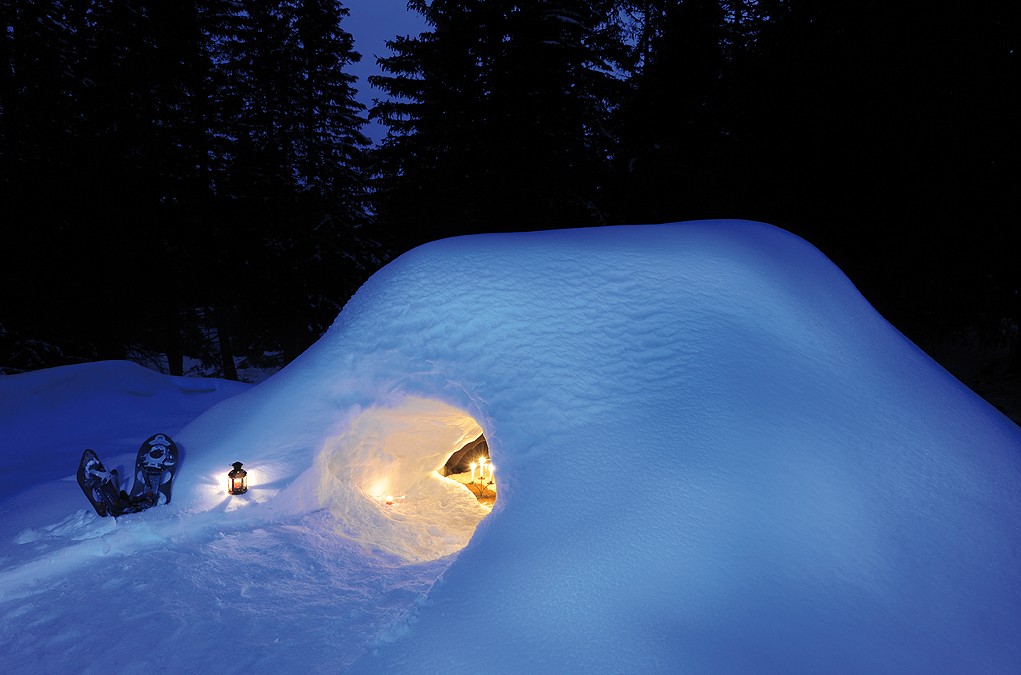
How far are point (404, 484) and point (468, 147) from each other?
7.75 metres

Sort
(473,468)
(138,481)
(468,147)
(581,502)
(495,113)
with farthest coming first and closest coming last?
(468,147) < (495,113) < (473,468) < (138,481) < (581,502)

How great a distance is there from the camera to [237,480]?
5289 millimetres

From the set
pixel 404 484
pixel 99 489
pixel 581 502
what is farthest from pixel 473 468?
pixel 99 489

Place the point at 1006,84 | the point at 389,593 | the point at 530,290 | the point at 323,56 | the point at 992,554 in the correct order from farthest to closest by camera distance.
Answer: the point at 323,56, the point at 1006,84, the point at 530,290, the point at 389,593, the point at 992,554

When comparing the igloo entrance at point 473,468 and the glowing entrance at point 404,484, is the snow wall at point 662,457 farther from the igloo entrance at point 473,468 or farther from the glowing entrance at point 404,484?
the igloo entrance at point 473,468

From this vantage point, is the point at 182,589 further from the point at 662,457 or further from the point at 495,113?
the point at 495,113

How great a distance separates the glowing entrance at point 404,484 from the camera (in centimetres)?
550

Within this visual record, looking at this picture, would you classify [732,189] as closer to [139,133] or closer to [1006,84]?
[1006,84]

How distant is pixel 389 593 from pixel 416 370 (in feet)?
6.77

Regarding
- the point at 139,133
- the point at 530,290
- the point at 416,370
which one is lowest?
the point at 416,370

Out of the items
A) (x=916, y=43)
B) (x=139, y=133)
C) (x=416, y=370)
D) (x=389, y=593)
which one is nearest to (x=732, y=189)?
(x=916, y=43)

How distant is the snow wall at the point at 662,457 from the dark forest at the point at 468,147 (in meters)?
5.56

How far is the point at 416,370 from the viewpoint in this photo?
204 inches

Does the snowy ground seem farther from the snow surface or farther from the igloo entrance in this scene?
the igloo entrance
